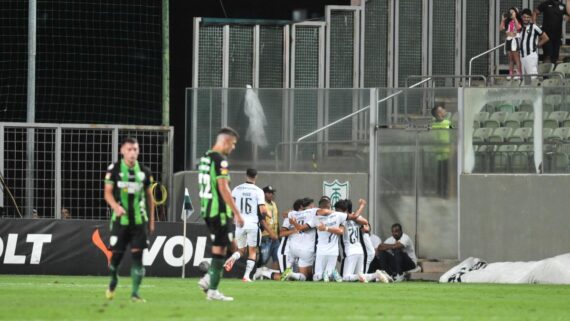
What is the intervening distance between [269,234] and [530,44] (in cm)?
896

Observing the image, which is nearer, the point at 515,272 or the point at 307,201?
the point at 515,272

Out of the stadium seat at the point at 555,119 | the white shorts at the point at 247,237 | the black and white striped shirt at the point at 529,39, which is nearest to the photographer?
the white shorts at the point at 247,237

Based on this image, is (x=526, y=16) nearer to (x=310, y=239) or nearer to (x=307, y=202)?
(x=307, y=202)

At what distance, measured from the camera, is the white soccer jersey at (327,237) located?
88.6 feet

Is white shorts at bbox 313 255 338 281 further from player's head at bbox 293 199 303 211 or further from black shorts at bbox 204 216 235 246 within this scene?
black shorts at bbox 204 216 235 246

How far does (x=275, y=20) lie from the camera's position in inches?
1368

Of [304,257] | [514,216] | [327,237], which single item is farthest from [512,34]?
[304,257]

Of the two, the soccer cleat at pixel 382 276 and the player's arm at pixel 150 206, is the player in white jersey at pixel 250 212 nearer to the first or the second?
the soccer cleat at pixel 382 276

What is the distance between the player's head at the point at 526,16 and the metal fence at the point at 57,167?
8.72 metres

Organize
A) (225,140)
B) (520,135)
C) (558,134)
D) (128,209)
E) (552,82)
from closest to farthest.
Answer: (128,209), (225,140), (558,134), (520,135), (552,82)

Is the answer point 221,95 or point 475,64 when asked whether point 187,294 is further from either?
point 475,64

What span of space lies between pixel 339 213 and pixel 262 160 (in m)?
4.09

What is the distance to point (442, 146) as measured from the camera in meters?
30.2

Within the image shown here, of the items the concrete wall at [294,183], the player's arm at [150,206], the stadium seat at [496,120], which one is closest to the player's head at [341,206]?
the concrete wall at [294,183]
